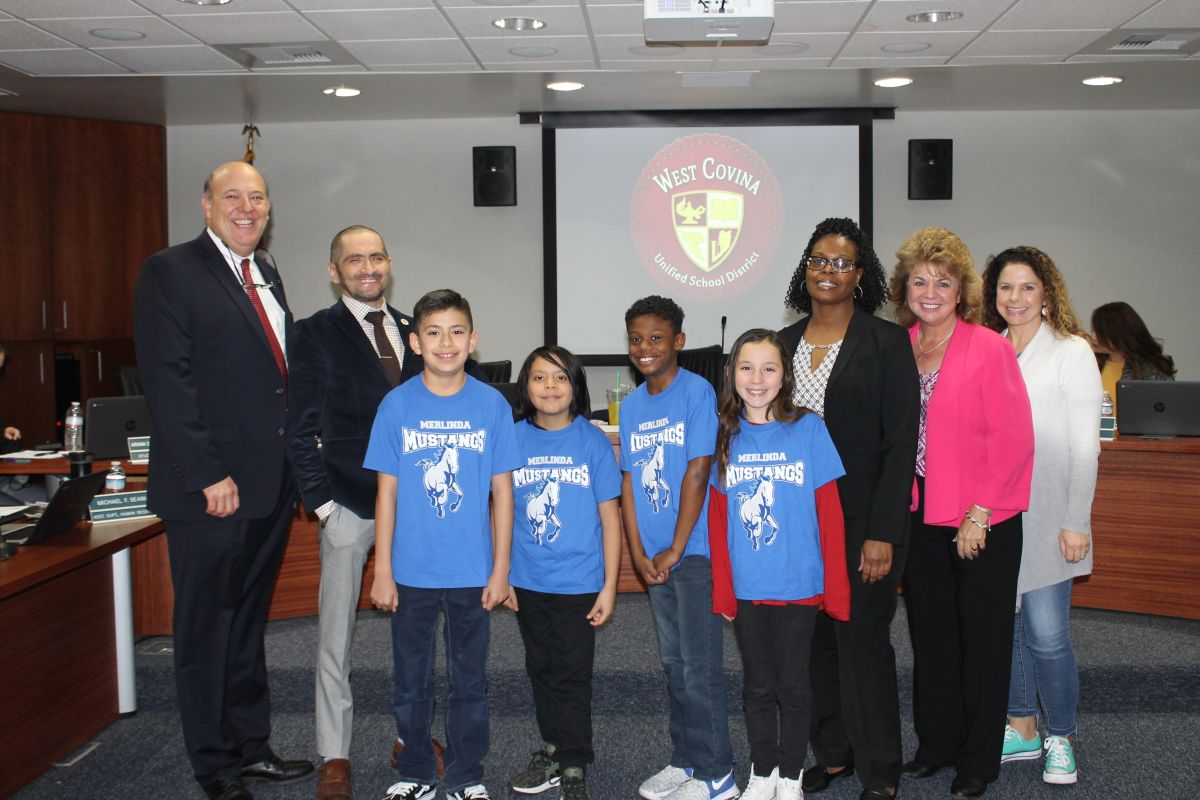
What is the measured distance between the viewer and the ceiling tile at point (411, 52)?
5117 mm

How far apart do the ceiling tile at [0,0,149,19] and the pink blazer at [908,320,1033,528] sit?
12.9 ft

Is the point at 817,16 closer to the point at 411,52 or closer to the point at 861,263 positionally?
the point at 411,52

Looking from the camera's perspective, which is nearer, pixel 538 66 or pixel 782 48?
pixel 782 48

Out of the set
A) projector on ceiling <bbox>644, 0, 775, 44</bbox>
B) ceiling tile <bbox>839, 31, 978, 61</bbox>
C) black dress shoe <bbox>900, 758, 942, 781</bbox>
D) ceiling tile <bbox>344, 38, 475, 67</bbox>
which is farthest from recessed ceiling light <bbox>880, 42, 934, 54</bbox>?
black dress shoe <bbox>900, 758, 942, 781</bbox>

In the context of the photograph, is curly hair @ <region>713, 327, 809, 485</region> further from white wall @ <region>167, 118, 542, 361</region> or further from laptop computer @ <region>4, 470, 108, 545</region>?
white wall @ <region>167, 118, 542, 361</region>

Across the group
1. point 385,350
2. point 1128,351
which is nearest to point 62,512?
point 385,350

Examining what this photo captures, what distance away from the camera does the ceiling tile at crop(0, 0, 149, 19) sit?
436 cm

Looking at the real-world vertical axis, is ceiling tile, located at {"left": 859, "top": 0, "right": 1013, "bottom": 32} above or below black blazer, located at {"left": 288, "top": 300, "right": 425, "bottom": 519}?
above

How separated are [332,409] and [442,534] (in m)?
0.47

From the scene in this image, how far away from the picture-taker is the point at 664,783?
2.75m

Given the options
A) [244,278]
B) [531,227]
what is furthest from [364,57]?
[244,278]

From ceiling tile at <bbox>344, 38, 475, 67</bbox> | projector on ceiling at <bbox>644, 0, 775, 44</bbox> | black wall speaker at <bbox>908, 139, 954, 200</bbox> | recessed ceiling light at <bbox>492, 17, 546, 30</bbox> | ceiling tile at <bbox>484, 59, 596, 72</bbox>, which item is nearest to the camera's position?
projector on ceiling at <bbox>644, 0, 775, 44</bbox>

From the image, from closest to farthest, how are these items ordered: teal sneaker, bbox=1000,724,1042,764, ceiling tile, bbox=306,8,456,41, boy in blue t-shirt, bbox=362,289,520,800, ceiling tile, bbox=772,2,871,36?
boy in blue t-shirt, bbox=362,289,520,800, teal sneaker, bbox=1000,724,1042,764, ceiling tile, bbox=772,2,871,36, ceiling tile, bbox=306,8,456,41

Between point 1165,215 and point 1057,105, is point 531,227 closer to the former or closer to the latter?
point 1057,105
